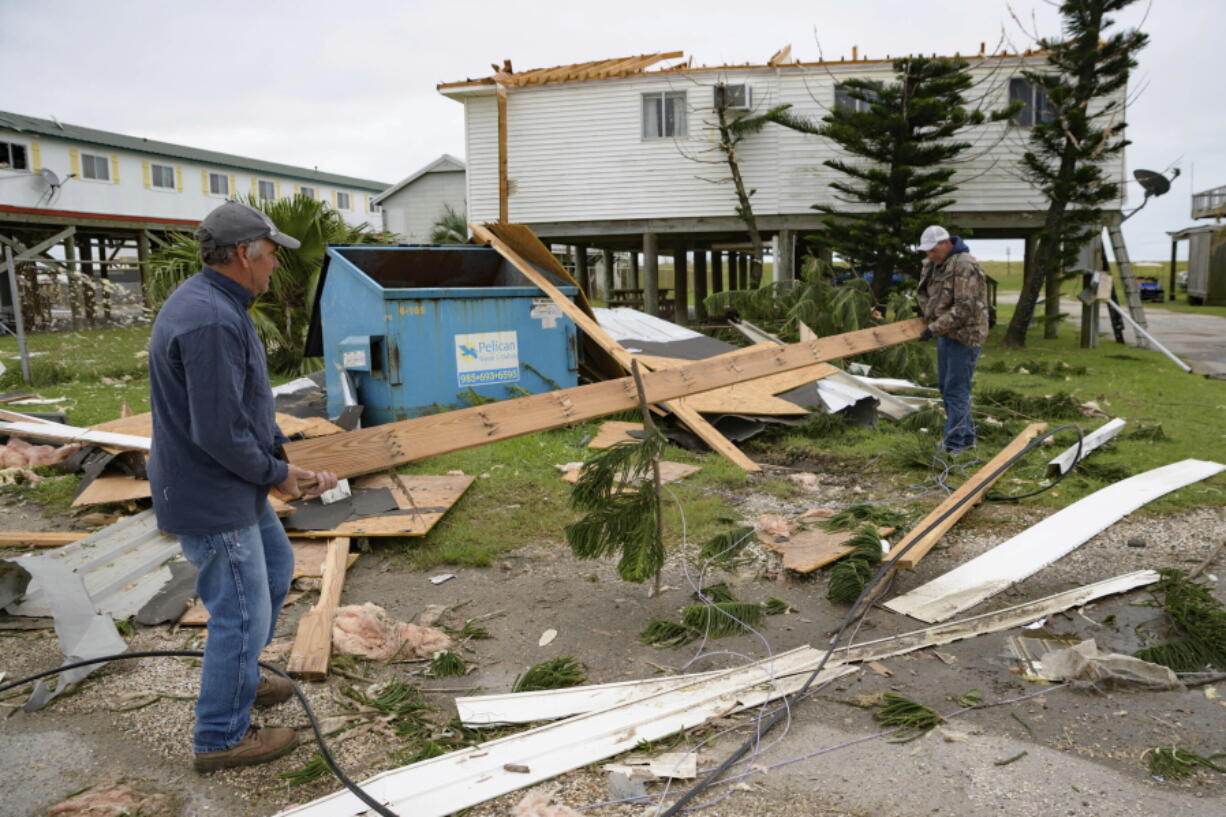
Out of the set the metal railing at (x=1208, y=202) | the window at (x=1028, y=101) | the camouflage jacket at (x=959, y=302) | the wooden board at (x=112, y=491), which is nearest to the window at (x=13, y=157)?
the wooden board at (x=112, y=491)

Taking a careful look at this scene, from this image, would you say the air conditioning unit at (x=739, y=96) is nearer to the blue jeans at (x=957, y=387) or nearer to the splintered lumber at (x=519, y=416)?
the blue jeans at (x=957, y=387)

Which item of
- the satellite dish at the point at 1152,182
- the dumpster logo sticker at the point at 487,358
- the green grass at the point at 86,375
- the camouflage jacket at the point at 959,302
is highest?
the satellite dish at the point at 1152,182

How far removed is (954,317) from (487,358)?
4200 mm

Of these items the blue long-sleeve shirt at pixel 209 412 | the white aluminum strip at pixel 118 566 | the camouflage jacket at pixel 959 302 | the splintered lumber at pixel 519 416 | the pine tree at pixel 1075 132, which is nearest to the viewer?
the blue long-sleeve shirt at pixel 209 412

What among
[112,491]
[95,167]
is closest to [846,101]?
[112,491]

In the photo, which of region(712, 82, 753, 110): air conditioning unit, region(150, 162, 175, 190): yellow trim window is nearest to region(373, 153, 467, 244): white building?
region(150, 162, 175, 190): yellow trim window

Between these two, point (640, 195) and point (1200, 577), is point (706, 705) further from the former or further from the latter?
point (640, 195)

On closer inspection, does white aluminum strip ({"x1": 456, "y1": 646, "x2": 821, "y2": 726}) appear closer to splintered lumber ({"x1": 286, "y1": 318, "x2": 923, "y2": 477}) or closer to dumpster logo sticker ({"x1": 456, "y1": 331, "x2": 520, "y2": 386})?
splintered lumber ({"x1": 286, "y1": 318, "x2": 923, "y2": 477})

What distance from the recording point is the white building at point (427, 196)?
3759cm

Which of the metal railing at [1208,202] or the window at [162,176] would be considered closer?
the window at [162,176]

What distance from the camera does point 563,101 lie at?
1964 cm

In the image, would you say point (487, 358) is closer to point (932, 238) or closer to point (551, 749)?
point (932, 238)

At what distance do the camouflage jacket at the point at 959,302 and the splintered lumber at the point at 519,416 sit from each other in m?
1.97

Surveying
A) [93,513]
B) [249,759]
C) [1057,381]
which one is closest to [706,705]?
[249,759]
